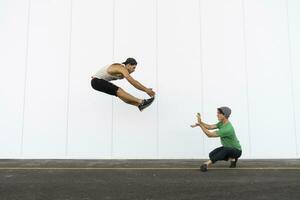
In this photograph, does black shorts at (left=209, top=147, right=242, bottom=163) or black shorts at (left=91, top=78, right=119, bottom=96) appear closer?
black shorts at (left=209, top=147, right=242, bottom=163)

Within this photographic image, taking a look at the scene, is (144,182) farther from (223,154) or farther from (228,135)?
(228,135)

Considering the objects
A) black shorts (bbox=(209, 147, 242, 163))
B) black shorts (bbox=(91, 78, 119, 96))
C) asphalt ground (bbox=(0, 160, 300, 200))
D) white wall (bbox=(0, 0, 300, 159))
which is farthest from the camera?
white wall (bbox=(0, 0, 300, 159))

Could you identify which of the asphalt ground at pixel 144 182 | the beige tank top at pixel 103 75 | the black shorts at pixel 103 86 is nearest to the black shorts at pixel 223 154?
the asphalt ground at pixel 144 182

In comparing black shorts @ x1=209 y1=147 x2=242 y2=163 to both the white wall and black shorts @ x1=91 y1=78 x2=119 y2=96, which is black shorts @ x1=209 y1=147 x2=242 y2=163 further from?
black shorts @ x1=91 y1=78 x2=119 y2=96

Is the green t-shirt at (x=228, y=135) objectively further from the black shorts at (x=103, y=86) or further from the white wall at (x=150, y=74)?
the black shorts at (x=103, y=86)

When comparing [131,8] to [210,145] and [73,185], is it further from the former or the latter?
[73,185]

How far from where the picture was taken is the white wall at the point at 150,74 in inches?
316

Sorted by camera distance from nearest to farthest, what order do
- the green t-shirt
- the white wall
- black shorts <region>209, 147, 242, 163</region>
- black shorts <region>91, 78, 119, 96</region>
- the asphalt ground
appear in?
1. the asphalt ground
2. black shorts <region>209, 147, 242, 163</region>
3. the green t-shirt
4. black shorts <region>91, 78, 119, 96</region>
5. the white wall

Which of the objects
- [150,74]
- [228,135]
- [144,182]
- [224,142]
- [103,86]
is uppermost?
[150,74]

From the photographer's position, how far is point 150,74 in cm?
815

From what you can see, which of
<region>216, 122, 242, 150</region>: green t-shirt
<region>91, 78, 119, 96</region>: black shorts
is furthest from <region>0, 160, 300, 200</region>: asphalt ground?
<region>91, 78, 119, 96</region>: black shorts

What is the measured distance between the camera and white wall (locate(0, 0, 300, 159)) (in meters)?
8.02

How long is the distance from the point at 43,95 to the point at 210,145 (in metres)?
4.05

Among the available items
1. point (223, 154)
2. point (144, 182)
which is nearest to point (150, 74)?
point (223, 154)
